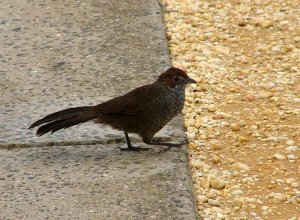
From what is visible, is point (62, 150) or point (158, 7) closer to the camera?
point (62, 150)

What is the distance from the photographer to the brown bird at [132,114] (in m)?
5.48

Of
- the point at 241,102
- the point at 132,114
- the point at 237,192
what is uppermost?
the point at 132,114

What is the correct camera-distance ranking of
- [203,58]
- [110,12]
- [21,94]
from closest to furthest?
[21,94]
[203,58]
[110,12]

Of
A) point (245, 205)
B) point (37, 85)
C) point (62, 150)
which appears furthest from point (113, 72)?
point (245, 205)

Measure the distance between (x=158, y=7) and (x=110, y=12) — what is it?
43cm

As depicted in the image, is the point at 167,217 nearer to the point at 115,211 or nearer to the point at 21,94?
the point at 115,211

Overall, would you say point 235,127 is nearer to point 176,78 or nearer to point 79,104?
point 176,78

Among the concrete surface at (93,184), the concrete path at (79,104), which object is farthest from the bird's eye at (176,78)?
the concrete surface at (93,184)

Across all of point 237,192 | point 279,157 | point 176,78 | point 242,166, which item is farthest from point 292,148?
point 176,78

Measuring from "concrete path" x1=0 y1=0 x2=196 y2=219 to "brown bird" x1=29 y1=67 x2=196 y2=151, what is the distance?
154 millimetres

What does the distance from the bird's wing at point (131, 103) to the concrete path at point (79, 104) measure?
0.77 feet

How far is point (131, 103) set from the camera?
18.3 feet

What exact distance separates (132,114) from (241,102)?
1221 mm

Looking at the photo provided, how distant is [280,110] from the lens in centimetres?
637
